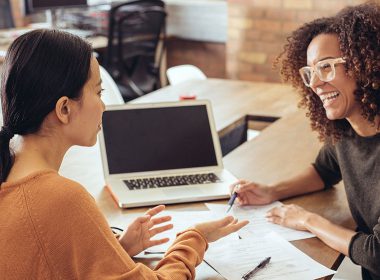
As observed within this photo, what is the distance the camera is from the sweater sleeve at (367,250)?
1.45 m

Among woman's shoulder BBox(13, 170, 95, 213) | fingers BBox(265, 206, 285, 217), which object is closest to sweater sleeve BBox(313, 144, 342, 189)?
fingers BBox(265, 206, 285, 217)

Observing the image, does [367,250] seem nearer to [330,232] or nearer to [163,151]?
[330,232]

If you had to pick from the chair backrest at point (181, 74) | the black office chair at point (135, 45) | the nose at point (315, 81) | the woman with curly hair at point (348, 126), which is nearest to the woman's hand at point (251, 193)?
the woman with curly hair at point (348, 126)

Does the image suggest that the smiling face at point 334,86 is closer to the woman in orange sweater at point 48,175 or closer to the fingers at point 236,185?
the fingers at point 236,185

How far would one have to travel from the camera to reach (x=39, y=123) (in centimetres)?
115

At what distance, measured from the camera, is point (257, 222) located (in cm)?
164

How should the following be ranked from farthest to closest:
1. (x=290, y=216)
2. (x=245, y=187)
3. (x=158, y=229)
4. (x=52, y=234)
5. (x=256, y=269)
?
(x=245, y=187) < (x=290, y=216) < (x=158, y=229) < (x=256, y=269) < (x=52, y=234)

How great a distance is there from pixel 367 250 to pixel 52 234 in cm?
76

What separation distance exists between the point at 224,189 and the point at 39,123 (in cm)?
79

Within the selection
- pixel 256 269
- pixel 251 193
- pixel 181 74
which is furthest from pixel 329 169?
pixel 181 74

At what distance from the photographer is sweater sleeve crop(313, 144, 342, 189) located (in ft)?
6.21

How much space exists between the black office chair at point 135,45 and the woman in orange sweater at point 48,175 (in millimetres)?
3058

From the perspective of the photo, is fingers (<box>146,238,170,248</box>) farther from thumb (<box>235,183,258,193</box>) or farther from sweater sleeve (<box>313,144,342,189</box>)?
sweater sleeve (<box>313,144,342,189</box>)

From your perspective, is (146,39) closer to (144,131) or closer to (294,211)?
(144,131)
